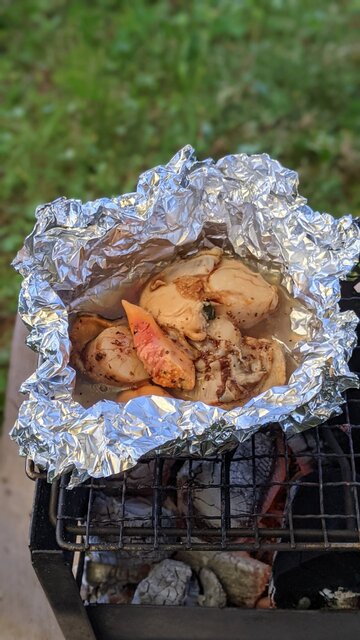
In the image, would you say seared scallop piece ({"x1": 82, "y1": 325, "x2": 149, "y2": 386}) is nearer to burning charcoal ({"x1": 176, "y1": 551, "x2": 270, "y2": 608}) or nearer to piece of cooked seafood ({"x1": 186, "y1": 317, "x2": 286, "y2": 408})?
piece of cooked seafood ({"x1": 186, "y1": 317, "x2": 286, "y2": 408})

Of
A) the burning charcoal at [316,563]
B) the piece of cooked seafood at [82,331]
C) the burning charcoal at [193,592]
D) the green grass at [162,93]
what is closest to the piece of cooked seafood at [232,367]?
the piece of cooked seafood at [82,331]

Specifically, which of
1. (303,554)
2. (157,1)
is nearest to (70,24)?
(157,1)

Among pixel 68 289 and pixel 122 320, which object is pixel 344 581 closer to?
pixel 122 320

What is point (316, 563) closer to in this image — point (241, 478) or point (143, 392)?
point (241, 478)

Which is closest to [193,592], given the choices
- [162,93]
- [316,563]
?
[316,563]

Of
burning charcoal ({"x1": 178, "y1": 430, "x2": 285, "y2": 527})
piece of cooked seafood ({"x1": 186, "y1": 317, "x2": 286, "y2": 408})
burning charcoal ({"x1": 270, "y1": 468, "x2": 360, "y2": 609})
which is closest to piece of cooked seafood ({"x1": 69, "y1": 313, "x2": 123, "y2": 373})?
piece of cooked seafood ({"x1": 186, "y1": 317, "x2": 286, "y2": 408})

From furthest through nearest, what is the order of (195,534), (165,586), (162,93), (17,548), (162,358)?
(162,93) → (17,548) → (165,586) → (162,358) → (195,534)
